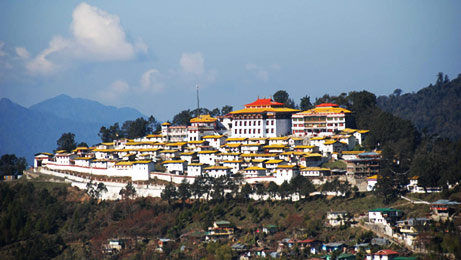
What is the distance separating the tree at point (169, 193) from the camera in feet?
199

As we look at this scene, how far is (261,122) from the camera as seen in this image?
234 feet

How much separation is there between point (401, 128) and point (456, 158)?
9.83 m

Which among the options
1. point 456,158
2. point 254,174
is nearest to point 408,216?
point 456,158

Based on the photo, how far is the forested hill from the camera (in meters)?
118

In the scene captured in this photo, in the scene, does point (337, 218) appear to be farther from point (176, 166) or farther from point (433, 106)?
point (433, 106)

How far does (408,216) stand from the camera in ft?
162

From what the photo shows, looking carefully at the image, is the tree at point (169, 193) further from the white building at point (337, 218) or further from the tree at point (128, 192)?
the white building at point (337, 218)

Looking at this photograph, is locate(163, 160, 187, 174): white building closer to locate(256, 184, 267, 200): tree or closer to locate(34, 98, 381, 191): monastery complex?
locate(34, 98, 381, 191): monastery complex

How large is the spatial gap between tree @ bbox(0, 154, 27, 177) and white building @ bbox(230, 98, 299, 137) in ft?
75.7

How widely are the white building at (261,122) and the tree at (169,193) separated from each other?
12.5 m

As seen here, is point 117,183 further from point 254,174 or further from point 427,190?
point 427,190

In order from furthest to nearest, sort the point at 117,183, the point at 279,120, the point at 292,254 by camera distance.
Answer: the point at 279,120 < the point at 117,183 < the point at 292,254

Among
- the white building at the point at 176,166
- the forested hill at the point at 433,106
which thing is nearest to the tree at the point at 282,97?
the white building at the point at 176,166

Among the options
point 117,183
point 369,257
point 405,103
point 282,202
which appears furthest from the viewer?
point 405,103
